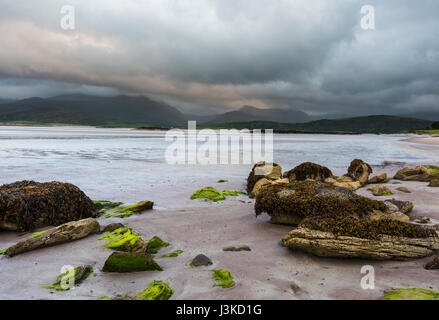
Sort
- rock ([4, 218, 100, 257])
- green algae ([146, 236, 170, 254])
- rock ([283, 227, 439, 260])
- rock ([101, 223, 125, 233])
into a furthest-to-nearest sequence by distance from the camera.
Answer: rock ([101, 223, 125, 233]) → green algae ([146, 236, 170, 254]) → rock ([4, 218, 100, 257]) → rock ([283, 227, 439, 260])

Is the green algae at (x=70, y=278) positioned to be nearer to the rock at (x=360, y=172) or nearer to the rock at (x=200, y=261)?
the rock at (x=200, y=261)

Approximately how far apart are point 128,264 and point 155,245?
1.16 metres

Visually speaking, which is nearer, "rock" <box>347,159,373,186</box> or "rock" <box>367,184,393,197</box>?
"rock" <box>367,184,393,197</box>

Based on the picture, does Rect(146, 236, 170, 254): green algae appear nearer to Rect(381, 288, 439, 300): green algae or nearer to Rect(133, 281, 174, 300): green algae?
Rect(133, 281, 174, 300): green algae

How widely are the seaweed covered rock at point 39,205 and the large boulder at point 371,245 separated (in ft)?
19.2

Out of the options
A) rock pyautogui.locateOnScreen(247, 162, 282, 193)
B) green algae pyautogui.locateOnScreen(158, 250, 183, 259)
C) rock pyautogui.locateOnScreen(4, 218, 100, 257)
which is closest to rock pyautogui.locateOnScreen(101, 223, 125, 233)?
rock pyautogui.locateOnScreen(4, 218, 100, 257)

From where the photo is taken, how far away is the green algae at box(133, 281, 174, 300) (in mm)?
3543

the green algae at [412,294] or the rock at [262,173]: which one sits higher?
the rock at [262,173]

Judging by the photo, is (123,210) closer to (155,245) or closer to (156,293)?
(155,245)

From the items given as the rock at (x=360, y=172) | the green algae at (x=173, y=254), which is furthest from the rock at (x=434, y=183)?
the green algae at (x=173, y=254)

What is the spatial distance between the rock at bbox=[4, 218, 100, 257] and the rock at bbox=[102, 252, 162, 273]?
Result: 1702 mm

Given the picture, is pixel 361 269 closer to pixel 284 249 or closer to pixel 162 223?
pixel 284 249

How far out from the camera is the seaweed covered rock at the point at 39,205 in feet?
20.7
